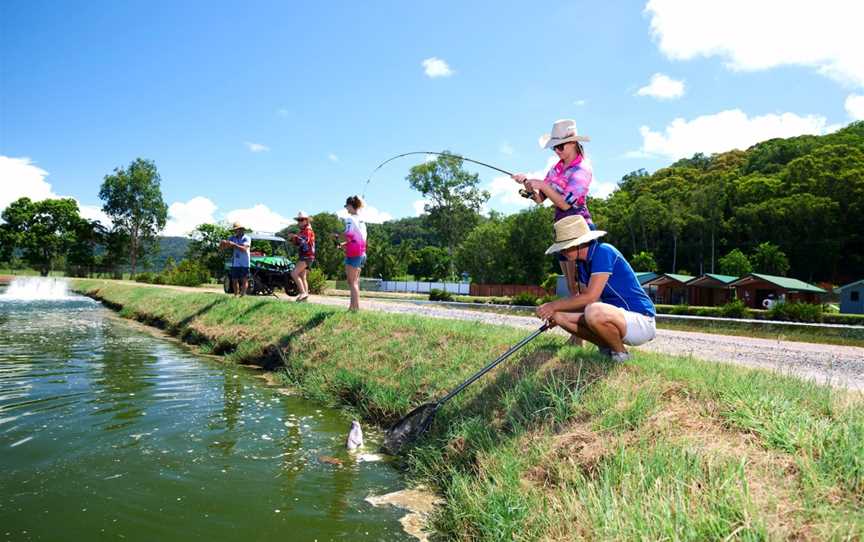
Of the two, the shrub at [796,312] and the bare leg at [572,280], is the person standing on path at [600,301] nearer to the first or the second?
the bare leg at [572,280]

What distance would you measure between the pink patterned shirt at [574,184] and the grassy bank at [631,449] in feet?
4.30

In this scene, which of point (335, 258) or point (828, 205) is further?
point (335, 258)

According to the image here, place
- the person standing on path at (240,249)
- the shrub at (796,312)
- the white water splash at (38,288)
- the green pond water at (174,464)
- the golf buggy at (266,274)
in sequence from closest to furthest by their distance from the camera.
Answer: the green pond water at (174,464) → the person standing on path at (240,249) → the golf buggy at (266,274) → the shrub at (796,312) → the white water splash at (38,288)

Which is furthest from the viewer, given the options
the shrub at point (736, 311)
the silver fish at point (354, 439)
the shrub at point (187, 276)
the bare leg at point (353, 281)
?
the shrub at point (187, 276)

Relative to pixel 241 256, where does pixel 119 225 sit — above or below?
above

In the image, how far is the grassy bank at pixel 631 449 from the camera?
2.56 m

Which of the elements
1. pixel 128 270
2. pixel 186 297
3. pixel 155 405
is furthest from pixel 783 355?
pixel 128 270

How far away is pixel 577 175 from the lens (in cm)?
503

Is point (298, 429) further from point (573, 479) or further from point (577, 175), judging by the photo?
point (577, 175)

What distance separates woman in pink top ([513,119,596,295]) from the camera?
496 centimetres

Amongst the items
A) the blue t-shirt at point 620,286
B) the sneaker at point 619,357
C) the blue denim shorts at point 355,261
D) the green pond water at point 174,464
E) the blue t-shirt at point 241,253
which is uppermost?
the blue t-shirt at point 241,253

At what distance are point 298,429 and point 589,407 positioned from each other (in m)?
3.28

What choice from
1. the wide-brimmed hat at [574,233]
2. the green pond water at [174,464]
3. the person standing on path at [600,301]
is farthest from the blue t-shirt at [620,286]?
the green pond water at [174,464]

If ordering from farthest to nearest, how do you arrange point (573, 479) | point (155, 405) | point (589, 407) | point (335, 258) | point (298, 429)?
point (335, 258), point (155, 405), point (298, 429), point (589, 407), point (573, 479)
